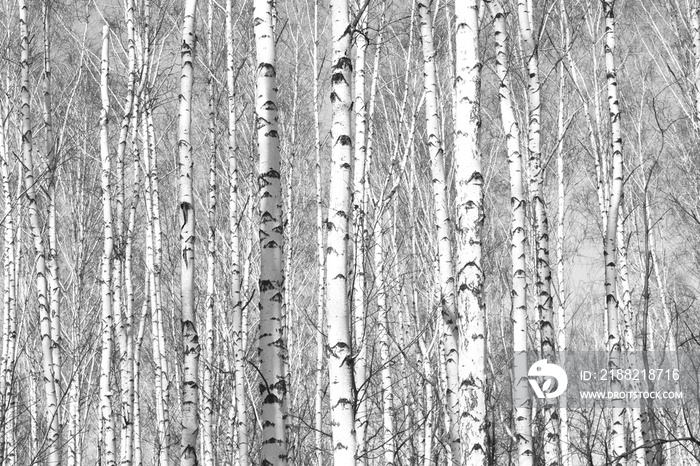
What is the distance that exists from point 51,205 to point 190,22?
106 inches

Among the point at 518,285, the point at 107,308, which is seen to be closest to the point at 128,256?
the point at 107,308

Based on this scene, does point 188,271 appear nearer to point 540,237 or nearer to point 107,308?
point 107,308

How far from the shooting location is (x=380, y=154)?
11672 millimetres

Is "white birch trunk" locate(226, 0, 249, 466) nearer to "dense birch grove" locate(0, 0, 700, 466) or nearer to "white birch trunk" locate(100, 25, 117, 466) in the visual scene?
"dense birch grove" locate(0, 0, 700, 466)

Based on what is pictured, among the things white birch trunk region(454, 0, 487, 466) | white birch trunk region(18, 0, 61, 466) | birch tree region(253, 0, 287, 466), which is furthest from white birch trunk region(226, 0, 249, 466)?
white birch trunk region(454, 0, 487, 466)

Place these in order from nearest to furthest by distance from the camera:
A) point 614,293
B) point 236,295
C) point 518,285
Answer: point 518,285 → point 614,293 → point 236,295

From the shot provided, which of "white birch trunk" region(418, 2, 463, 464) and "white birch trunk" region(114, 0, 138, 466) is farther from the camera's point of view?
"white birch trunk" region(114, 0, 138, 466)

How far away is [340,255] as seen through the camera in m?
3.30

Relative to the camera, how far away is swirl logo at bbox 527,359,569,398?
5.53 metres

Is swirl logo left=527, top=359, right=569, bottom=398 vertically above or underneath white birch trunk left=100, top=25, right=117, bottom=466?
underneath

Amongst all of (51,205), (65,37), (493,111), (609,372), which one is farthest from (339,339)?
(493,111)

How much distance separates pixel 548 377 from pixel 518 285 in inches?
54.9

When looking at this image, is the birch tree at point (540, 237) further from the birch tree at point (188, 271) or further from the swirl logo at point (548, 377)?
the birch tree at point (188, 271)

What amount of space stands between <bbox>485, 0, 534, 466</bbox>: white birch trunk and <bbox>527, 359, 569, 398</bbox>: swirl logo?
2.83 ft
